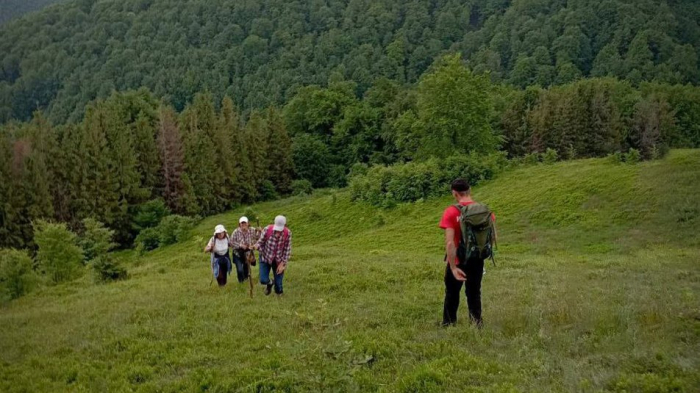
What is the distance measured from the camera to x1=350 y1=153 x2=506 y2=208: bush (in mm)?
40250

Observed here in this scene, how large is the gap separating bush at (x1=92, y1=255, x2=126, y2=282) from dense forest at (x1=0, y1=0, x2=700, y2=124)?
122 m

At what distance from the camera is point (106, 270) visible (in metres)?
22.3

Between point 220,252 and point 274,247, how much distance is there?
9.06 ft

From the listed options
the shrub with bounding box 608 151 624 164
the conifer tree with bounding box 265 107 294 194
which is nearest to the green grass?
the shrub with bounding box 608 151 624 164

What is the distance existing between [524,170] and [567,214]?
13.3 metres

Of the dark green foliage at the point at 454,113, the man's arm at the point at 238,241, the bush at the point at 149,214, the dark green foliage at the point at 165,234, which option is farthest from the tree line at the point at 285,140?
the man's arm at the point at 238,241

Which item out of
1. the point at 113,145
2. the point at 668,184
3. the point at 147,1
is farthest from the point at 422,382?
the point at 147,1

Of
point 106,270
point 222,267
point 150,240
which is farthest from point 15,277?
point 150,240

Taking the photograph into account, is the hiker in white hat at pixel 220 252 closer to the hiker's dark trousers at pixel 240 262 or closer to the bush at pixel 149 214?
the hiker's dark trousers at pixel 240 262

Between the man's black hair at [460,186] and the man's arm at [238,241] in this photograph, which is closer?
the man's black hair at [460,186]

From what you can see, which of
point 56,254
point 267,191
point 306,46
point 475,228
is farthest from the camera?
point 306,46

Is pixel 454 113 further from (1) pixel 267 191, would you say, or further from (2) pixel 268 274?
(2) pixel 268 274

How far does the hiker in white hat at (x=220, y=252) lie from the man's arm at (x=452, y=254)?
8677 millimetres

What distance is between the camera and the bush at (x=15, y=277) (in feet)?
76.4
